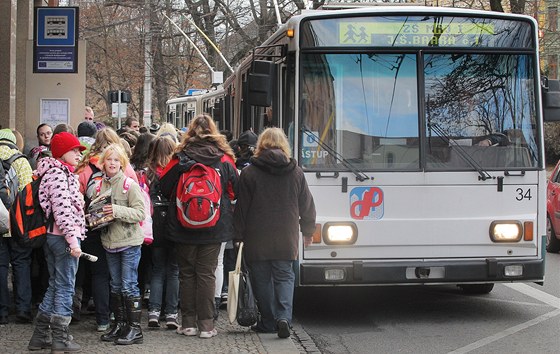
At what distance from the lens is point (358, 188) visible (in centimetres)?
920

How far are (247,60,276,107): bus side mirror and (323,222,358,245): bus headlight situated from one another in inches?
52.4

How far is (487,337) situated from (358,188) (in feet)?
6.04

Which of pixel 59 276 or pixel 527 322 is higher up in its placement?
pixel 59 276

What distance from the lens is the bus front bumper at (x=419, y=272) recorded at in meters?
9.12

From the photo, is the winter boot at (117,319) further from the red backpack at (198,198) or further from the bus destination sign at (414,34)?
the bus destination sign at (414,34)

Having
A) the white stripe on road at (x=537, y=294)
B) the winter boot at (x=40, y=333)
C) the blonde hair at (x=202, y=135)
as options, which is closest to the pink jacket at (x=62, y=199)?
the winter boot at (x=40, y=333)

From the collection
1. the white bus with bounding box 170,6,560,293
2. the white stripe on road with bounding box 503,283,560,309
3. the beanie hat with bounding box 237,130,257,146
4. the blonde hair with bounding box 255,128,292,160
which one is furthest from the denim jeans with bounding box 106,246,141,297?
the white stripe on road with bounding box 503,283,560,309

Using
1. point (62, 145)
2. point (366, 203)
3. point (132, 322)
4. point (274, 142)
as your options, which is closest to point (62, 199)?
point (62, 145)

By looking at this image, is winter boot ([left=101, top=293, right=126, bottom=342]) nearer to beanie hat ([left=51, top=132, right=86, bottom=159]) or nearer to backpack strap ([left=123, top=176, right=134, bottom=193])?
backpack strap ([left=123, top=176, right=134, bottom=193])

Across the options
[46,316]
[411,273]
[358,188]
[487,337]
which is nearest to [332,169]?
[358,188]

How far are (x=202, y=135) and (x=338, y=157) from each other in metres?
1.53

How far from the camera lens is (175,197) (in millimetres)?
8234

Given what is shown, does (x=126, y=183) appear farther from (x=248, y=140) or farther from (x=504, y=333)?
(x=504, y=333)

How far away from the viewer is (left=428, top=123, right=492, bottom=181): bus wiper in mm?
9297
